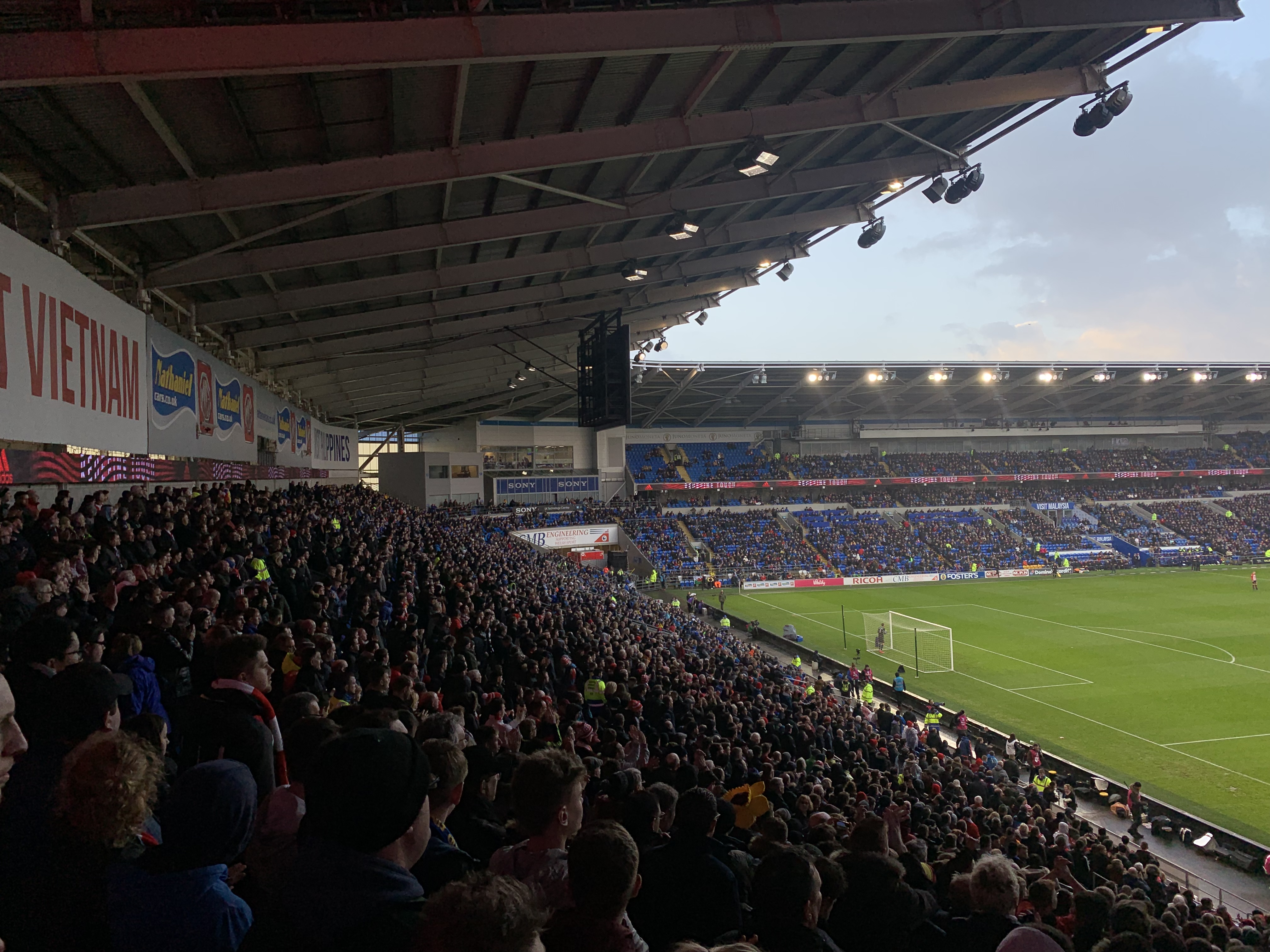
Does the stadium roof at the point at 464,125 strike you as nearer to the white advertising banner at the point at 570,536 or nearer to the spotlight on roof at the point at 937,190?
the spotlight on roof at the point at 937,190

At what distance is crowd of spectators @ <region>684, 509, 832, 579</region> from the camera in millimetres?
42344

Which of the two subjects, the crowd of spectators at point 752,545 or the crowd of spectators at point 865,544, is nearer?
the crowd of spectators at point 752,545

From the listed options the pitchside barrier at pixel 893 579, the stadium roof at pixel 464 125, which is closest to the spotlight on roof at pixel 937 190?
the stadium roof at pixel 464 125

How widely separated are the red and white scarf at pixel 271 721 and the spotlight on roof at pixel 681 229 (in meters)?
11.6

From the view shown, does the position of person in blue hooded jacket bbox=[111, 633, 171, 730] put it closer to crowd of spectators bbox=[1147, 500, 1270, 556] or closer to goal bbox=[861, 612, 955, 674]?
goal bbox=[861, 612, 955, 674]

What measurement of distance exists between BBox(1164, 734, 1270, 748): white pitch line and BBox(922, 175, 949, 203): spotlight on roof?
12792mm

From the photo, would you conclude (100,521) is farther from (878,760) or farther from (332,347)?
(332,347)

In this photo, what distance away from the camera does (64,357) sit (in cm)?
820

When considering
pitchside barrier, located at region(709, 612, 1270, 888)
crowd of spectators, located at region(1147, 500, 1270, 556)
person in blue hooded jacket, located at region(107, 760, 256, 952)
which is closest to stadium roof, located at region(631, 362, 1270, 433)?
crowd of spectators, located at region(1147, 500, 1270, 556)

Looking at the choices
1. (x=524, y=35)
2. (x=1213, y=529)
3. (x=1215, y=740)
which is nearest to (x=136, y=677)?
(x=524, y=35)

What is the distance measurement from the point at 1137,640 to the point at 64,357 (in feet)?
101

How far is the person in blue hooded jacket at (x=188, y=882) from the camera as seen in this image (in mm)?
1765

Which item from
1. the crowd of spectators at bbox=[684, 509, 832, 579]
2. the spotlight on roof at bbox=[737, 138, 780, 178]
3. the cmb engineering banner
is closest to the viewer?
the spotlight on roof at bbox=[737, 138, 780, 178]

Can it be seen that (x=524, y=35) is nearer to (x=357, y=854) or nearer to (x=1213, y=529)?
(x=357, y=854)
